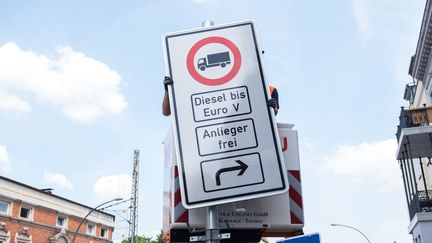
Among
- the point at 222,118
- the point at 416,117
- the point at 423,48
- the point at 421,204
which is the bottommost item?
the point at 222,118

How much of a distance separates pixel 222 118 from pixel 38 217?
117 ft

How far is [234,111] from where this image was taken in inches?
114

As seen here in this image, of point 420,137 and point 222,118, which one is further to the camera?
point 420,137

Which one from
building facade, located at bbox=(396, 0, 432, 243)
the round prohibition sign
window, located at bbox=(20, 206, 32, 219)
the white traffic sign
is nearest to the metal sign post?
the white traffic sign

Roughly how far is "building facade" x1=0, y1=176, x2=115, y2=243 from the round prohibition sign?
32.3 meters

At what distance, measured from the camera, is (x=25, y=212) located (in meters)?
34.1

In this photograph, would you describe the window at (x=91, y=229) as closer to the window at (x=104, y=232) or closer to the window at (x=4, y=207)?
the window at (x=104, y=232)

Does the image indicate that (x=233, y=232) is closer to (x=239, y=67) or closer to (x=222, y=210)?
(x=222, y=210)

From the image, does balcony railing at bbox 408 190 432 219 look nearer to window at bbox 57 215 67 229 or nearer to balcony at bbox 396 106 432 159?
balcony at bbox 396 106 432 159

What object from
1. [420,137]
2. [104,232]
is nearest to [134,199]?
[104,232]

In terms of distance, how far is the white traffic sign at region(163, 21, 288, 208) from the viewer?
276 cm

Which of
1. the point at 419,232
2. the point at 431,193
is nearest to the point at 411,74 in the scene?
the point at 431,193

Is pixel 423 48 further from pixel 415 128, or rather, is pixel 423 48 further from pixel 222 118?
pixel 222 118

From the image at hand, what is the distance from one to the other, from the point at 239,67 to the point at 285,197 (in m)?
0.96
